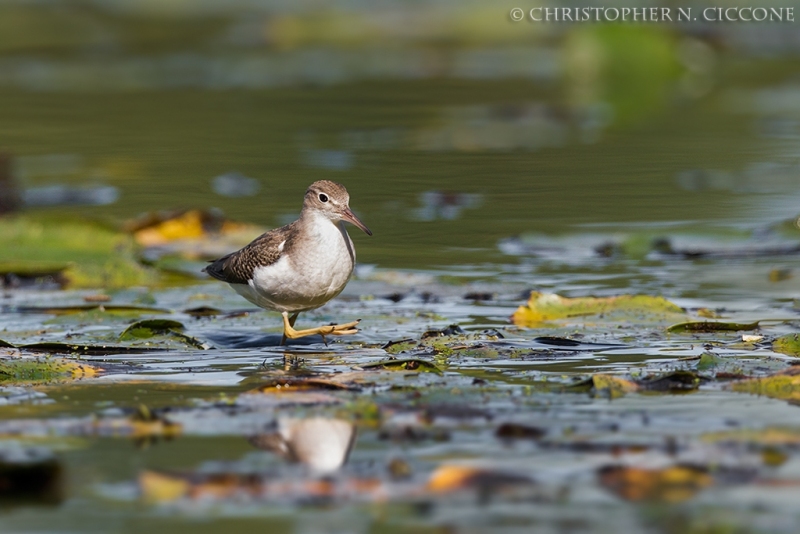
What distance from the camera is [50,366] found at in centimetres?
524

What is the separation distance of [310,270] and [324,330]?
324 mm

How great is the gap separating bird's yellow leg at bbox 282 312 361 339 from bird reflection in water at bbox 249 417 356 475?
185 cm

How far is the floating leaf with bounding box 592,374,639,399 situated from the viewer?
4.68 meters

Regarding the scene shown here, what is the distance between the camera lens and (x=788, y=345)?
17.8 ft

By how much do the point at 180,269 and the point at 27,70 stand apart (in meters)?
13.5

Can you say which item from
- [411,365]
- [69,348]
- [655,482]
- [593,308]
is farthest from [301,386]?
[593,308]

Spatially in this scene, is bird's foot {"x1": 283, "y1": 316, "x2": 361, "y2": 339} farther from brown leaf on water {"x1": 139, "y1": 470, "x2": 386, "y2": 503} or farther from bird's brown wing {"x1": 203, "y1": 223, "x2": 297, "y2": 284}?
brown leaf on water {"x1": 139, "y1": 470, "x2": 386, "y2": 503}

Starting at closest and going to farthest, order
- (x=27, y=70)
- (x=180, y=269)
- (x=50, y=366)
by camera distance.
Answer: (x=50, y=366) < (x=180, y=269) < (x=27, y=70)

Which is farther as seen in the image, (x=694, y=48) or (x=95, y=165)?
(x=694, y=48)

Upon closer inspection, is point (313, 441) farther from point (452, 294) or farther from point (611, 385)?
point (452, 294)

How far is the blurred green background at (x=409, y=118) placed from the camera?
33.0 feet

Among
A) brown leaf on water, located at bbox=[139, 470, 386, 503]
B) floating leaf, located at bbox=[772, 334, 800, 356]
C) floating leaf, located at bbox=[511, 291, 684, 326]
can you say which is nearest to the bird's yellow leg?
floating leaf, located at bbox=[511, 291, 684, 326]

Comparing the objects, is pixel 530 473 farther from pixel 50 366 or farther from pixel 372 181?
pixel 372 181

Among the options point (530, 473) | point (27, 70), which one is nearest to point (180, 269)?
point (530, 473)
